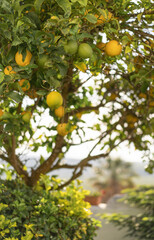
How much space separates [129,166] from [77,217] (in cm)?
643

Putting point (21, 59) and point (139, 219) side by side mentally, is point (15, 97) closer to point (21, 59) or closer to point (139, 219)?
point (21, 59)

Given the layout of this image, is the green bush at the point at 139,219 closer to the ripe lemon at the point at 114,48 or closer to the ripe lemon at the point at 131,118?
the ripe lemon at the point at 131,118

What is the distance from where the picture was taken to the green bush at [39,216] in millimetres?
1415

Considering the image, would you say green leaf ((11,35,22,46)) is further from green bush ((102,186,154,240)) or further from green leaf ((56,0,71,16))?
green bush ((102,186,154,240))

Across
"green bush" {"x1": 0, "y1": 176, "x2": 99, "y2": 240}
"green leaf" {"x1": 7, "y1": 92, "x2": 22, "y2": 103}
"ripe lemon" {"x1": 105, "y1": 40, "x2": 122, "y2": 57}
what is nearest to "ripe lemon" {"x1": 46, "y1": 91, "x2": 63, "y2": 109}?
"green leaf" {"x1": 7, "y1": 92, "x2": 22, "y2": 103}

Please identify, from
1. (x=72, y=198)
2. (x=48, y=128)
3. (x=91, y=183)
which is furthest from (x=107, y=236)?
(x=91, y=183)

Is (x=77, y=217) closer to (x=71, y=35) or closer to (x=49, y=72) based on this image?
(x=49, y=72)

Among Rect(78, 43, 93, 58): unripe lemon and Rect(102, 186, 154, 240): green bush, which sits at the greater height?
Rect(102, 186, 154, 240): green bush

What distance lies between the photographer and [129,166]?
26.1ft

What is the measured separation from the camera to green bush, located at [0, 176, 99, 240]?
4.64ft

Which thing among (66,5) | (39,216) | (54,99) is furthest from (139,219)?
(66,5)

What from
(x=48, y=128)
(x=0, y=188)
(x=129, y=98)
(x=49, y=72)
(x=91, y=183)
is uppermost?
(x=91, y=183)

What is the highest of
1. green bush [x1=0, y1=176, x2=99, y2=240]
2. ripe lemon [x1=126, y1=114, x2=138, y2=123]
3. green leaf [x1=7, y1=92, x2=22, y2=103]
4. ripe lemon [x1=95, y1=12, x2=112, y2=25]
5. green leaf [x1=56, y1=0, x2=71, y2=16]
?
ripe lemon [x1=126, y1=114, x2=138, y2=123]

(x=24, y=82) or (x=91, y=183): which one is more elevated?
(x=91, y=183)
